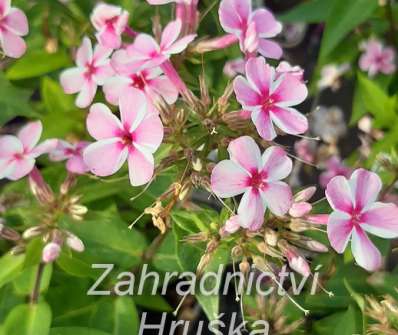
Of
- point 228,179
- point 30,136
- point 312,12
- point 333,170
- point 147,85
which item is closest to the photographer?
point 228,179

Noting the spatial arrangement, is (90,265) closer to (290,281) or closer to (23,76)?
(290,281)

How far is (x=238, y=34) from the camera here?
2.98 feet

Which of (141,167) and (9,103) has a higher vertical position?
(9,103)

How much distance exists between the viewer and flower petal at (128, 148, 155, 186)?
81 centimetres

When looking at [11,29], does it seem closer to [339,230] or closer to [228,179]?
[228,179]

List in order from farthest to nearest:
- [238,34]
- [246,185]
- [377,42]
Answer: [377,42]
[238,34]
[246,185]

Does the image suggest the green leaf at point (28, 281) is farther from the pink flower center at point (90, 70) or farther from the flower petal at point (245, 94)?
the flower petal at point (245, 94)

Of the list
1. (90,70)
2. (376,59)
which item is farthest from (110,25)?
(376,59)

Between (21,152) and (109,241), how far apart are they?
208 millimetres

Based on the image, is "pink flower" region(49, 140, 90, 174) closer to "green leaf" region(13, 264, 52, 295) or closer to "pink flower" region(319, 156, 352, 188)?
"green leaf" region(13, 264, 52, 295)

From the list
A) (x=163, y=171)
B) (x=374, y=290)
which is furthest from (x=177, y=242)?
(x=374, y=290)

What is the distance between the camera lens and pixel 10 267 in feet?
3.36

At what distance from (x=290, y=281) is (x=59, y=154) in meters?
0.42

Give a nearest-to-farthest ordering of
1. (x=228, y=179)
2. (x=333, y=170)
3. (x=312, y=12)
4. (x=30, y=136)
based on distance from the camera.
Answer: (x=228, y=179) < (x=30, y=136) < (x=333, y=170) < (x=312, y=12)
